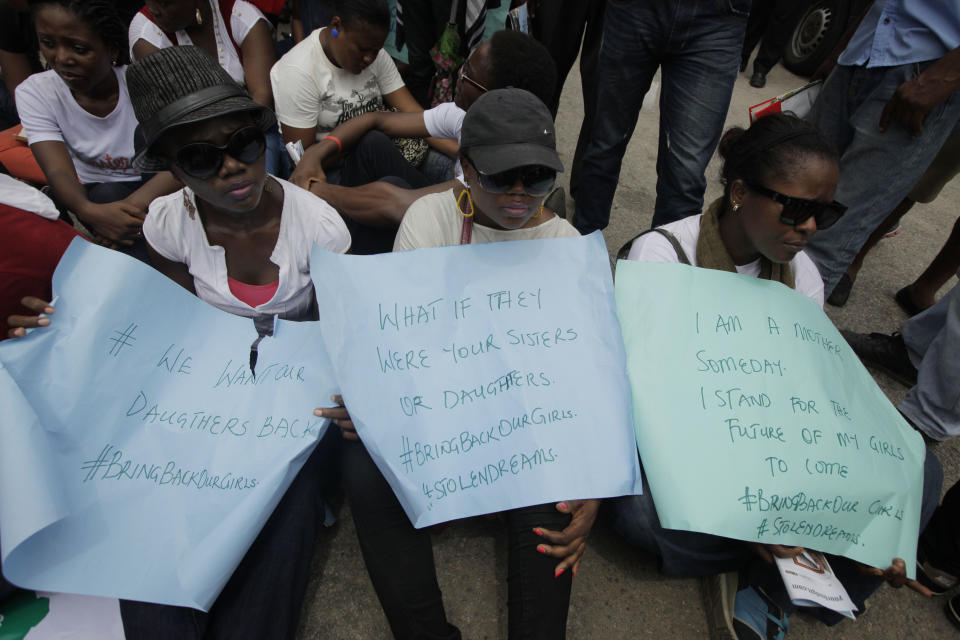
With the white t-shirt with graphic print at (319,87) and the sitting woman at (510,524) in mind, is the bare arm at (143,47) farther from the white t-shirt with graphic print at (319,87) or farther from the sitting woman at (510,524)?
the sitting woman at (510,524)

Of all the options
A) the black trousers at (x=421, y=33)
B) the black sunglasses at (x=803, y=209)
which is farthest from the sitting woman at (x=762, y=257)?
the black trousers at (x=421, y=33)

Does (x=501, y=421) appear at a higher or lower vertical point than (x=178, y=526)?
higher

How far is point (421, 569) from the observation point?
4.98 feet

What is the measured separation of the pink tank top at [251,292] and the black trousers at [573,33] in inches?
84.2

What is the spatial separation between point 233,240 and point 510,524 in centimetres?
128

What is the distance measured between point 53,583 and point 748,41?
7.36 metres

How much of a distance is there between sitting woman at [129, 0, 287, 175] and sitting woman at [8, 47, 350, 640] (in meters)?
0.96

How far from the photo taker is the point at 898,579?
1.55 m

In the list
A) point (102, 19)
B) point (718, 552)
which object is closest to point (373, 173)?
point (102, 19)

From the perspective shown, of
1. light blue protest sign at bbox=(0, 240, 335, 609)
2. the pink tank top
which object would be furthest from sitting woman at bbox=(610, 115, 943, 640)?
the pink tank top

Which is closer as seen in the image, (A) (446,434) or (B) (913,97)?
(A) (446,434)

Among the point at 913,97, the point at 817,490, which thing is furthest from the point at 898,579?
the point at 913,97

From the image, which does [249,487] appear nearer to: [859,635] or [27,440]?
[27,440]

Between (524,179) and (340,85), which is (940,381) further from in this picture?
(340,85)
